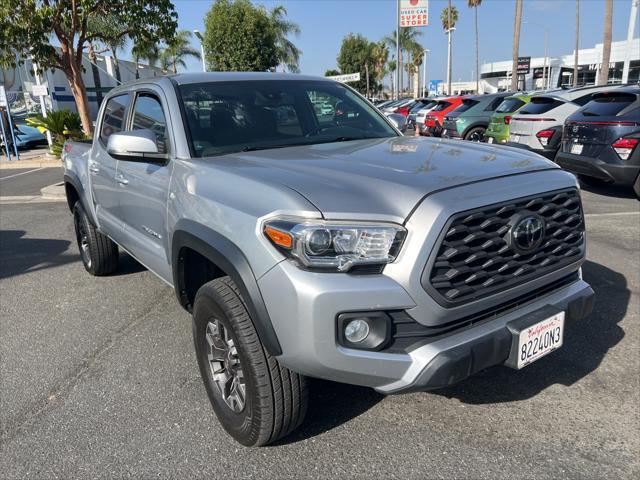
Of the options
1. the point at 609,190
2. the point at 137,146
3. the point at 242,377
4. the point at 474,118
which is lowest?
the point at 609,190

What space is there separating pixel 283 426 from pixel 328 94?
8.11ft

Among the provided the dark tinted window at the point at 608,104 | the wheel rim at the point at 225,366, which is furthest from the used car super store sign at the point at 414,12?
the wheel rim at the point at 225,366

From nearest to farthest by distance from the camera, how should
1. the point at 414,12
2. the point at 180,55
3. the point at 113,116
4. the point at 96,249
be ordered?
the point at 113,116
the point at 96,249
the point at 414,12
the point at 180,55

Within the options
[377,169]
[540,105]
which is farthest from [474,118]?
[377,169]

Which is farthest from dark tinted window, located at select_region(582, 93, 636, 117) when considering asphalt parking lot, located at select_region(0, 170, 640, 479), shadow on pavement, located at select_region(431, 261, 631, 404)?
shadow on pavement, located at select_region(431, 261, 631, 404)

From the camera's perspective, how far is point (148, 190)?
3154 mm

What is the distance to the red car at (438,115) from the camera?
558 inches

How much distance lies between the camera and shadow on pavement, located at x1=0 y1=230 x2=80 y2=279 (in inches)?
215

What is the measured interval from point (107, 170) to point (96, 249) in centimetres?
114

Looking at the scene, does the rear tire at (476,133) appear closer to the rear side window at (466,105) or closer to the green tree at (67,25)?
the rear side window at (466,105)

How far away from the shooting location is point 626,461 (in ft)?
7.54

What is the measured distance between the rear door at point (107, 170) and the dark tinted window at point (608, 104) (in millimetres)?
6475

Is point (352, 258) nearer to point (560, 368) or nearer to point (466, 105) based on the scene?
point (560, 368)

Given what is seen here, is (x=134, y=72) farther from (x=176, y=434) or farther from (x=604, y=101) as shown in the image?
(x=176, y=434)
